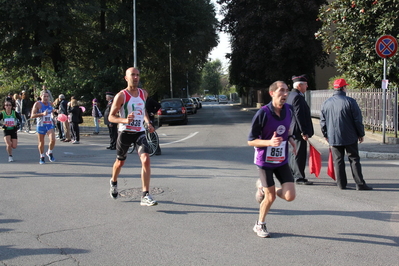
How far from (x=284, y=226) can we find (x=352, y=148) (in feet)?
9.17

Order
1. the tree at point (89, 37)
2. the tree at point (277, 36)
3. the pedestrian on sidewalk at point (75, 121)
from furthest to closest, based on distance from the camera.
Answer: the tree at point (277, 36) → the tree at point (89, 37) → the pedestrian on sidewalk at point (75, 121)

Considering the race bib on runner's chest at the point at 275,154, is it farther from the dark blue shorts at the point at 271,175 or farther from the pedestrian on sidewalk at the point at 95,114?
the pedestrian on sidewalk at the point at 95,114

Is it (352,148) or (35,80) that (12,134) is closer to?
(352,148)

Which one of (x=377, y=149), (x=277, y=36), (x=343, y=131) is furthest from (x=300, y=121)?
(x=277, y=36)

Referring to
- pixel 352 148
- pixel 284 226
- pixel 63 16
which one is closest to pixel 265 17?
pixel 63 16

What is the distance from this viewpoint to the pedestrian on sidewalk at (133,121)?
6.13m

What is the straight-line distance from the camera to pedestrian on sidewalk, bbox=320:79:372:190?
7188 mm

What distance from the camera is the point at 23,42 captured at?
27.2 metres

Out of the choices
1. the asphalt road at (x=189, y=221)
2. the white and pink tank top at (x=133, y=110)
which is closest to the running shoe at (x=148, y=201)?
the asphalt road at (x=189, y=221)

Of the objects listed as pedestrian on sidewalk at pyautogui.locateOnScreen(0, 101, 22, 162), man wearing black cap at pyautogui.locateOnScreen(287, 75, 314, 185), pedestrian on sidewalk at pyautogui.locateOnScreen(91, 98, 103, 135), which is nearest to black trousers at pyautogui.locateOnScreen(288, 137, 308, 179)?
man wearing black cap at pyautogui.locateOnScreen(287, 75, 314, 185)

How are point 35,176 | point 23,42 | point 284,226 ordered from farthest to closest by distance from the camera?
point 23,42 < point 35,176 < point 284,226

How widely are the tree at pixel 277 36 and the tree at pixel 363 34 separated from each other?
13.0 m

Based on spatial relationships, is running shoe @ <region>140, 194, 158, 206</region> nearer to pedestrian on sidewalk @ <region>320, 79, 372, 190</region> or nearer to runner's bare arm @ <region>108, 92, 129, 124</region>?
runner's bare arm @ <region>108, 92, 129, 124</region>

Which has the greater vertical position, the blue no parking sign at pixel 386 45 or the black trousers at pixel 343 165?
the blue no parking sign at pixel 386 45
